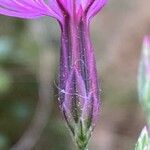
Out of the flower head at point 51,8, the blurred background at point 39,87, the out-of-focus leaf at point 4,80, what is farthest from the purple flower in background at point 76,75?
the out-of-focus leaf at point 4,80

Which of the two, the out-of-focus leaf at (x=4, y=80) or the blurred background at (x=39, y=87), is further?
the blurred background at (x=39, y=87)

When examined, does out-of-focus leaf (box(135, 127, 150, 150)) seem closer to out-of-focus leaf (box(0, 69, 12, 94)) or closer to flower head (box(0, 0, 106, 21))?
flower head (box(0, 0, 106, 21))

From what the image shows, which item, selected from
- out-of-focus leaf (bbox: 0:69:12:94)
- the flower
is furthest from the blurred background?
the flower

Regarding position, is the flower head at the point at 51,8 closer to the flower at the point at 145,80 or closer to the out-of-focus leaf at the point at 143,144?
the flower at the point at 145,80

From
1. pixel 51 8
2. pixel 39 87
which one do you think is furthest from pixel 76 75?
pixel 39 87

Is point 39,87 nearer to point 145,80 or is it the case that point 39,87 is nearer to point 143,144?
point 145,80

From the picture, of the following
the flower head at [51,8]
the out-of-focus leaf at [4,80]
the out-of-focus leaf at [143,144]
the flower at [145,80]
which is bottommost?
the out-of-focus leaf at [143,144]

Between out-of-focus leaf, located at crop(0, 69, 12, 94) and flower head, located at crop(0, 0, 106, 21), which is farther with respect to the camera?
out-of-focus leaf, located at crop(0, 69, 12, 94)

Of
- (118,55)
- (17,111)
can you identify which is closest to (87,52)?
(17,111)
